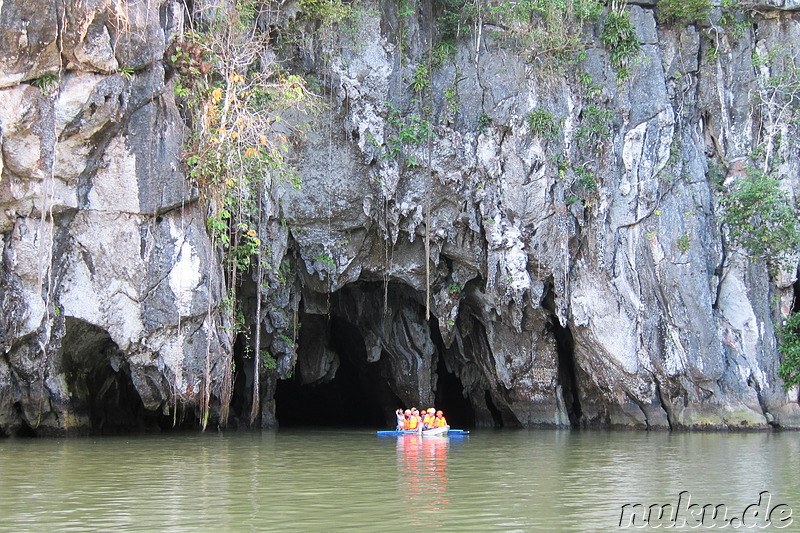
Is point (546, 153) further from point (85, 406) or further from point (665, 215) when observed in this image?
point (85, 406)

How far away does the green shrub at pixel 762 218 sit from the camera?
1878 cm

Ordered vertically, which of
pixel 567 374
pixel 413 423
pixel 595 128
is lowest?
pixel 413 423

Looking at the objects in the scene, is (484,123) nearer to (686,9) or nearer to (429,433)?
(686,9)

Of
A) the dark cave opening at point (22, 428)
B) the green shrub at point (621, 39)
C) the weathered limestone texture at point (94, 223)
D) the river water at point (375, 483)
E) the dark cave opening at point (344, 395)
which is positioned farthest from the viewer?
the dark cave opening at point (344, 395)

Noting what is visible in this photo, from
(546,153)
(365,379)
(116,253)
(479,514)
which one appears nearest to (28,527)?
(479,514)

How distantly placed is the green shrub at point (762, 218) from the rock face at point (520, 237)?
19.1 inches

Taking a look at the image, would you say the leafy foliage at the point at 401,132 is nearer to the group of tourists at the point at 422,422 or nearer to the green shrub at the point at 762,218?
the group of tourists at the point at 422,422

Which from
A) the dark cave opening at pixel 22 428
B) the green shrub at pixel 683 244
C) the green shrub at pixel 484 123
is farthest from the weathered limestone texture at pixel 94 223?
the green shrub at pixel 683 244

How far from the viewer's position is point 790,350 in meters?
18.5

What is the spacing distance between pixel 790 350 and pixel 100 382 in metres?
15.7

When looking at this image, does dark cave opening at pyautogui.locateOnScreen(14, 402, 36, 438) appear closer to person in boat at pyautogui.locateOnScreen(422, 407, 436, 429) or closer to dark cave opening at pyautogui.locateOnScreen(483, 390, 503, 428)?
person in boat at pyautogui.locateOnScreen(422, 407, 436, 429)

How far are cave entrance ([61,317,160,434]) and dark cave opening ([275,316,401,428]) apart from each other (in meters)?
5.57

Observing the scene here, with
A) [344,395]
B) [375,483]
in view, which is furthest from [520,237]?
[344,395]

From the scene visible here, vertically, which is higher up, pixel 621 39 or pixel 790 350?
pixel 621 39
